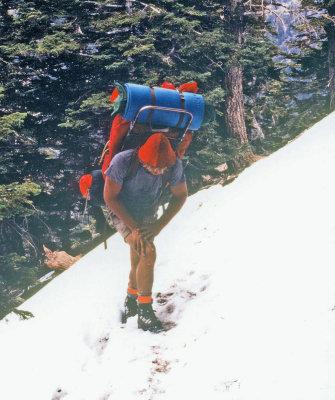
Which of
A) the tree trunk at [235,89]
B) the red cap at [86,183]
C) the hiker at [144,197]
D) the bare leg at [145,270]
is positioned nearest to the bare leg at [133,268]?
the hiker at [144,197]

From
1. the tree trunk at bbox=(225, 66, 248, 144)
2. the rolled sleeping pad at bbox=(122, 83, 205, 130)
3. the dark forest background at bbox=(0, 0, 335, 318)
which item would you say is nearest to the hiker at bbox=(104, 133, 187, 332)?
the rolled sleeping pad at bbox=(122, 83, 205, 130)

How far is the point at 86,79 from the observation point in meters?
10.6

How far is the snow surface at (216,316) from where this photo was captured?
233 centimetres

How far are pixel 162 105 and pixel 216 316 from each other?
2.15 metres

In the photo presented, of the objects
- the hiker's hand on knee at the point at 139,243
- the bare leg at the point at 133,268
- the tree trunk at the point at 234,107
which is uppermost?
the hiker's hand on knee at the point at 139,243

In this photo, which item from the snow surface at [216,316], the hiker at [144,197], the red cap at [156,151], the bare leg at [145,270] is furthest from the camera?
the bare leg at [145,270]

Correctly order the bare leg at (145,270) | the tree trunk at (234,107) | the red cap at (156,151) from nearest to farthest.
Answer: the red cap at (156,151), the bare leg at (145,270), the tree trunk at (234,107)

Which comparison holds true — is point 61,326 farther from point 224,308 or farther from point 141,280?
point 224,308

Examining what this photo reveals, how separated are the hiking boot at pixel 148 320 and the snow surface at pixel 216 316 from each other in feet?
0.34

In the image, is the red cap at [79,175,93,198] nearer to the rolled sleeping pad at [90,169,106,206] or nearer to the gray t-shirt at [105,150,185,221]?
the rolled sleeping pad at [90,169,106,206]

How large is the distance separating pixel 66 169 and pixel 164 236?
631cm

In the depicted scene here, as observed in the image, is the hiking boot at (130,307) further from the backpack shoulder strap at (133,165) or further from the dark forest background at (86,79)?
the dark forest background at (86,79)

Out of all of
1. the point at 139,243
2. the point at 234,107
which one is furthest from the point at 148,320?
the point at 234,107

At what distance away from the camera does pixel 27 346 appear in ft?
12.9
